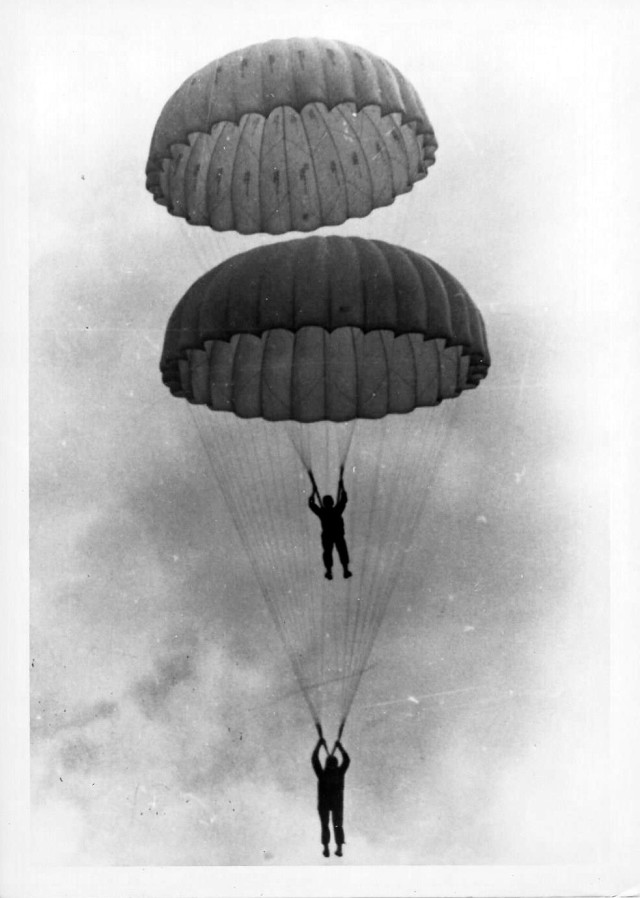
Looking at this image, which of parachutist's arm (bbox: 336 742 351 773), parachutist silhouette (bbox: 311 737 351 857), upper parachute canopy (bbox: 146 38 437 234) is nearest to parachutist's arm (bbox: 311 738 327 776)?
parachutist silhouette (bbox: 311 737 351 857)

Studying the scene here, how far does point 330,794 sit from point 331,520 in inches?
128

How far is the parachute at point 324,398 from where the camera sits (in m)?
14.3

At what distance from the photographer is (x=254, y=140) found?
15.7 m

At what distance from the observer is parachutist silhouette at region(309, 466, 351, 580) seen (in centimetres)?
1589

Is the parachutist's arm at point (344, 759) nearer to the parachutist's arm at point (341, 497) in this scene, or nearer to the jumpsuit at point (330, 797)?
the jumpsuit at point (330, 797)

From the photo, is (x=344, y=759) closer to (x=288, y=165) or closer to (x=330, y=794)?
(x=330, y=794)

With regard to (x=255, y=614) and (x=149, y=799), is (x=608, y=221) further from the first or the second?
(x=149, y=799)

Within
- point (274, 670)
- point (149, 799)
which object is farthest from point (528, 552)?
point (149, 799)

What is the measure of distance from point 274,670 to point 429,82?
25.5 ft

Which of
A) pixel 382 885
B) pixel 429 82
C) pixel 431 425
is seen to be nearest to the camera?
pixel 382 885

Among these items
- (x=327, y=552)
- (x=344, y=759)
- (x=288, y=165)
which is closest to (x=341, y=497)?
(x=327, y=552)

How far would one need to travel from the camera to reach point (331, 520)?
15922 mm

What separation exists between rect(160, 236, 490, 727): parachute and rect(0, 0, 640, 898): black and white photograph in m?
0.05

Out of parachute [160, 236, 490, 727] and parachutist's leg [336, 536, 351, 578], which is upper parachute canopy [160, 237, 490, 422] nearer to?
parachute [160, 236, 490, 727]
